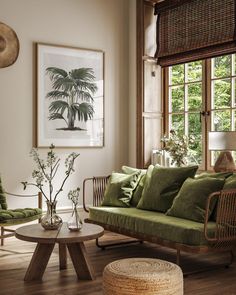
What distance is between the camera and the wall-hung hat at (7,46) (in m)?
5.70

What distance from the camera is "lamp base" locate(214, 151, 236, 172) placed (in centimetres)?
511

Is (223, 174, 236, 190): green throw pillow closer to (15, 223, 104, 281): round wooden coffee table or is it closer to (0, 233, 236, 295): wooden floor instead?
(0, 233, 236, 295): wooden floor

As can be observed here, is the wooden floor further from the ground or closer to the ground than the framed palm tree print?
closer to the ground

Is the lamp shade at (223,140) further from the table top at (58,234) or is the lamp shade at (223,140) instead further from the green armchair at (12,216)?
A: the green armchair at (12,216)

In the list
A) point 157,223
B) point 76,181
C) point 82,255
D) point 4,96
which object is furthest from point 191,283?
point 4,96

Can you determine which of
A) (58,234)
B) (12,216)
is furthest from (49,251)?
(12,216)

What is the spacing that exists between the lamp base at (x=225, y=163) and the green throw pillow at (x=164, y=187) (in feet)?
1.53

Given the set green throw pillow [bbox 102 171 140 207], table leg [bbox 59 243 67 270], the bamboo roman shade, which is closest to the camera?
table leg [bbox 59 243 67 270]

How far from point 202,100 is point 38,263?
10.2ft

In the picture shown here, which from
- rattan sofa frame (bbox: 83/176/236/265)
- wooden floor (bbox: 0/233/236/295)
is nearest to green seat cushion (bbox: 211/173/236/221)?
rattan sofa frame (bbox: 83/176/236/265)

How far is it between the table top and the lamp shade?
1.68m

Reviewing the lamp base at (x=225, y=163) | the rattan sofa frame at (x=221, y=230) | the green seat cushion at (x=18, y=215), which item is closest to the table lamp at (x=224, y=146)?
the lamp base at (x=225, y=163)

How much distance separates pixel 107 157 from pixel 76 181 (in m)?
0.58

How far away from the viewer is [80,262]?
157 inches
